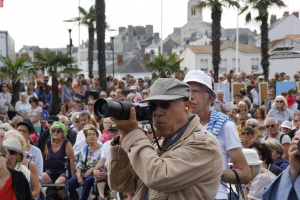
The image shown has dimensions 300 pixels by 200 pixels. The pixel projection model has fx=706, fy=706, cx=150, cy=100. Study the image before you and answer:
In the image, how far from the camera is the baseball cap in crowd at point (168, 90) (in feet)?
12.8

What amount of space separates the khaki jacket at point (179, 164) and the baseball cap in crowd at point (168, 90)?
183 millimetres

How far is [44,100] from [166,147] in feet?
65.5

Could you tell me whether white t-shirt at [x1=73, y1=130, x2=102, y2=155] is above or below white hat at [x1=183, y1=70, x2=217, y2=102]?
below

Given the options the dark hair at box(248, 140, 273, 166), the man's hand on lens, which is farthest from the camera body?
the dark hair at box(248, 140, 273, 166)

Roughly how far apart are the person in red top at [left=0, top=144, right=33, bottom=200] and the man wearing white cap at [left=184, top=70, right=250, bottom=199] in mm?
2303

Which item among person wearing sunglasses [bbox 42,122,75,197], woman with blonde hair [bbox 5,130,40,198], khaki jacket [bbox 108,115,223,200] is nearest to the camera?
khaki jacket [bbox 108,115,223,200]

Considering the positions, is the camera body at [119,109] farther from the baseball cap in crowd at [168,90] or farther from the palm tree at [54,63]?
the palm tree at [54,63]

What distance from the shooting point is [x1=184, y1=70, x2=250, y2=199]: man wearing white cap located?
5.55m

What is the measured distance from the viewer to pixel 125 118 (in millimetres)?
3742

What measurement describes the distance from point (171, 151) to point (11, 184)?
141 inches

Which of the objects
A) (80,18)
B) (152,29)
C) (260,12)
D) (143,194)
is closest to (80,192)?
(143,194)

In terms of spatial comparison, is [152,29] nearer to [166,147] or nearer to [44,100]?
[44,100]

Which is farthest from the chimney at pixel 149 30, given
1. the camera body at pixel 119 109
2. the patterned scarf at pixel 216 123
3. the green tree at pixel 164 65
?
the camera body at pixel 119 109

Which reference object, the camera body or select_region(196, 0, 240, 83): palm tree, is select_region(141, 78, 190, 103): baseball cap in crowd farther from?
select_region(196, 0, 240, 83): palm tree
